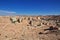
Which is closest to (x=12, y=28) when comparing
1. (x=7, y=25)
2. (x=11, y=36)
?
(x=7, y=25)

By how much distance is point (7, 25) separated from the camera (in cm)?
1797

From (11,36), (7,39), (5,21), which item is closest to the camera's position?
(7,39)

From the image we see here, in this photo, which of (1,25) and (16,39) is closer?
(16,39)

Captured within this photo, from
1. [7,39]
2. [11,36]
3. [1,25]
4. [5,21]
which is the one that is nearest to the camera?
[7,39]

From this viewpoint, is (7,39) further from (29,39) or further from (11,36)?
(29,39)

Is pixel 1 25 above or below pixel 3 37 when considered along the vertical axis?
above

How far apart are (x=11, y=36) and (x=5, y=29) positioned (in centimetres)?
162

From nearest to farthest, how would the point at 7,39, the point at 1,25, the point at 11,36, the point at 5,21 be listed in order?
the point at 7,39 < the point at 11,36 < the point at 1,25 < the point at 5,21

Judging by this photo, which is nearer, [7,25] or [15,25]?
[7,25]

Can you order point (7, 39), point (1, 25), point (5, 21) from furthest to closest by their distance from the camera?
point (5, 21) < point (1, 25) < point (7, 39)

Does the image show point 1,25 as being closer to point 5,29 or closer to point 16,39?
point 5,29

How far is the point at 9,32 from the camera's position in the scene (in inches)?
659

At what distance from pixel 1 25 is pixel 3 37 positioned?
2580 mm

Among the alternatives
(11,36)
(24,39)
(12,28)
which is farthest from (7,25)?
(24,39)
